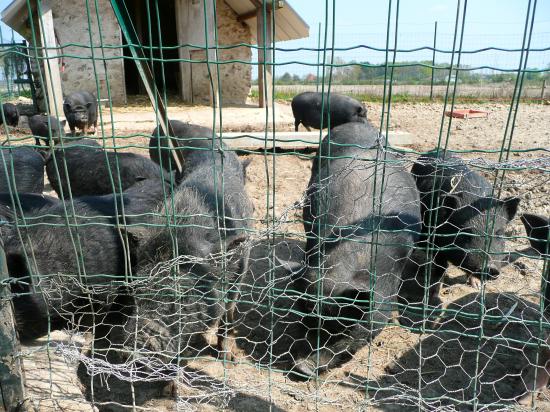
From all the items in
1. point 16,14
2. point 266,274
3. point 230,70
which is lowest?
point 266,274

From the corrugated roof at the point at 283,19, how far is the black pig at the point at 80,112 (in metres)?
5.80

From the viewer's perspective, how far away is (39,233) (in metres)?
3.25

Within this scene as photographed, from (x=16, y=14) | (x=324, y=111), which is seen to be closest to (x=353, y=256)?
(x=324, y=111)

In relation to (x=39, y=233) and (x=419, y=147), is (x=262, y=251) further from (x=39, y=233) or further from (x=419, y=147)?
(x=419, y=147)

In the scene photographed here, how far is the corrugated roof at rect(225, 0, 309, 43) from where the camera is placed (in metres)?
14.8

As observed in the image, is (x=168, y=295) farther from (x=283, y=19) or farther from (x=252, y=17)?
(x=252, y=17)

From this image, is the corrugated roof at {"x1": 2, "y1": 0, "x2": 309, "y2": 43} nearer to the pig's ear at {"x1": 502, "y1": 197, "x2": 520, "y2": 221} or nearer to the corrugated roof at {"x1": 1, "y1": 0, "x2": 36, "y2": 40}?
the corrugated roof at {"x1": 1, "y1": 0, "x2": 36, "y2": 40}

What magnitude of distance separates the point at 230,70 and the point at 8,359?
51.1ft

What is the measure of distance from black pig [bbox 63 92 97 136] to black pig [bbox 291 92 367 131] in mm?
5286

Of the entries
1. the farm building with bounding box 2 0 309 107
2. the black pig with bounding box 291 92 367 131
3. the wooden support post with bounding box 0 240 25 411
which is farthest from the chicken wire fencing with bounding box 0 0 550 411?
the farm building with bounding box 2 0 309 107

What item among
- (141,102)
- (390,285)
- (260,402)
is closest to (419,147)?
(390,285)

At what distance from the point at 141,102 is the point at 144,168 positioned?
1191 centimetres

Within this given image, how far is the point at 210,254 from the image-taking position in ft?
8.79

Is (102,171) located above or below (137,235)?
below
